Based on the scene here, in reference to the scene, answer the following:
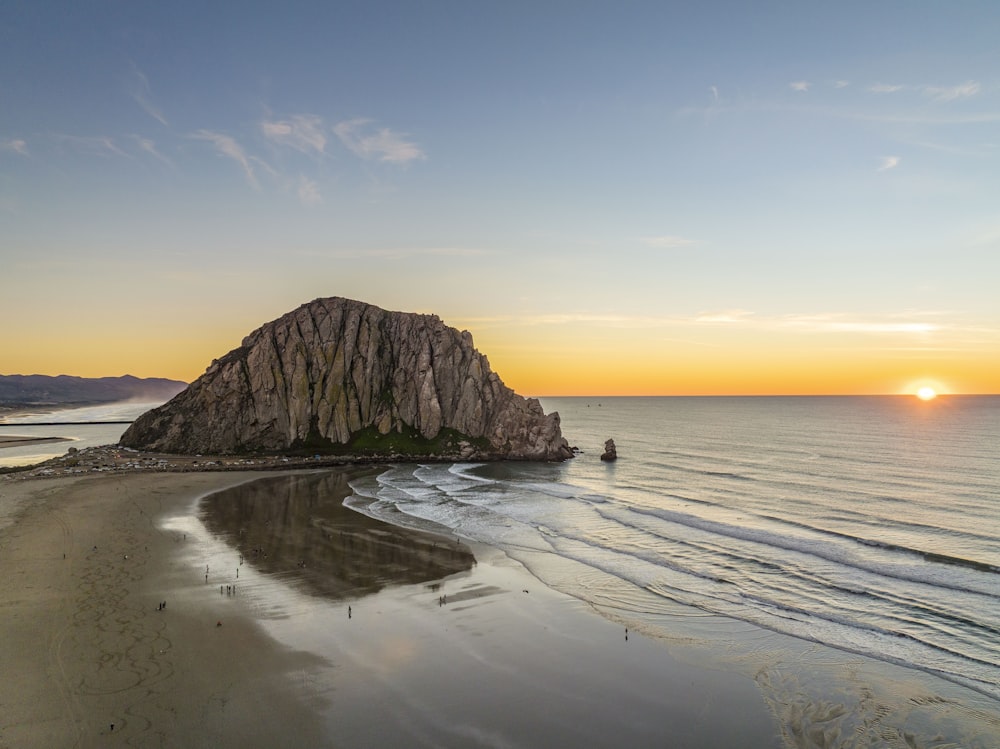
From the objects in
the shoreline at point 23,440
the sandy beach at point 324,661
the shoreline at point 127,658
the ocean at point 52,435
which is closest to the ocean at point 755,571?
the sandy beach at point 324,661

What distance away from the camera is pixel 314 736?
67.7 feet

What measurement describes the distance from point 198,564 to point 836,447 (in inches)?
5258

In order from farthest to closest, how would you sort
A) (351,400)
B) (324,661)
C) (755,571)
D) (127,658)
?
(351,400)
(755,571)
(324,661)
(127,658)

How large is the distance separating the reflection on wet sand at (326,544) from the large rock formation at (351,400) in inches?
1559

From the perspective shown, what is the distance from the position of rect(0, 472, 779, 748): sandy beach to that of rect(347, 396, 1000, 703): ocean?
6505 mm


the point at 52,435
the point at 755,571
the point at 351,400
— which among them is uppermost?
the point at 351,400

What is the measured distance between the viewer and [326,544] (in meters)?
48.7

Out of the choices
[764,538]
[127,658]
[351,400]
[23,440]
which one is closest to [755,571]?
[764,538]

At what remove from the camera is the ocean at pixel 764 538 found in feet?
107

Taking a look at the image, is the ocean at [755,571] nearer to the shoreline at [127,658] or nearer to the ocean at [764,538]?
the ocean at [764,538]

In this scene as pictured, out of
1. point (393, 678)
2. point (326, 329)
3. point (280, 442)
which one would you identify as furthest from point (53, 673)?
point (326, 329)

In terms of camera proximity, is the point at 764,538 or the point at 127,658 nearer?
the point at 127,658

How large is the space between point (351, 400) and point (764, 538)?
8779cm

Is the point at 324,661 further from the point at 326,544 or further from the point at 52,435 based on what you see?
the point at 52,435
